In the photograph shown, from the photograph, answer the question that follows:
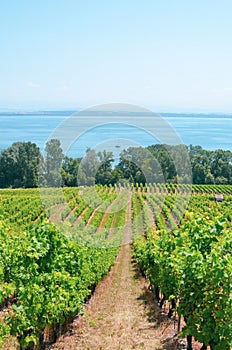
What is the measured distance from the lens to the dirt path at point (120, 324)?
9930 millimetres

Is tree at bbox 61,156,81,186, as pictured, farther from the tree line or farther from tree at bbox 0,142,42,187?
tree at bbox 0,142,42,187

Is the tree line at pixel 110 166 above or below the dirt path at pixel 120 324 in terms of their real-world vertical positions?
above

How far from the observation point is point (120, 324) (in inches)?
464

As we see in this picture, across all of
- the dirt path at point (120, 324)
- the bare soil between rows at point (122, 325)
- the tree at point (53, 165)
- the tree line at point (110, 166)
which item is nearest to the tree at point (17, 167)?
the tree line at point (110, 166)

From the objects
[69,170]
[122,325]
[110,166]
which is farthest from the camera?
A: [110,166]

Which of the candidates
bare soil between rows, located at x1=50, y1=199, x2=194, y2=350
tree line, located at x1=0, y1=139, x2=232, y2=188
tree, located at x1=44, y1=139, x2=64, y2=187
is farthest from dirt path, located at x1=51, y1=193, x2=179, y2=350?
tree, located at x1=44, y1=139, x2=64, y2=187

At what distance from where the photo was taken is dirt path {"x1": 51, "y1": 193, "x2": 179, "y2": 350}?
32.6 ft

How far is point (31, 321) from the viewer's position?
308 inches

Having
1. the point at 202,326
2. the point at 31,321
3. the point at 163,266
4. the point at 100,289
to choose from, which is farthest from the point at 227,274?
the point at 100,289

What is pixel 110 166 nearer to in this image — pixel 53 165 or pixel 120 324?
A: pixel 53 165

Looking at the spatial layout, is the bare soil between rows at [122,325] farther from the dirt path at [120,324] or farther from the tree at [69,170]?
the tree at [69,170]

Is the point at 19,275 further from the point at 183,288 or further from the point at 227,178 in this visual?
the point at 227,178

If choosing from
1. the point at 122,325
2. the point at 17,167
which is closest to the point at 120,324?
the point at 122,325

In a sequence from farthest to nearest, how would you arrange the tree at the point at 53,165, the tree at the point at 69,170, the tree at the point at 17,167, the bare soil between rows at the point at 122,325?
the tree at the point at 17,167 → the tree at the point at 69,170 → the tree at the point at 53,165 → the bare soil between rows at the point at 122,325
